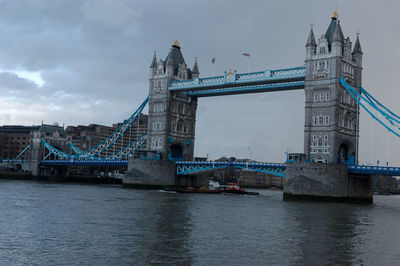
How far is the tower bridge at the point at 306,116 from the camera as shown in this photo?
68688mm

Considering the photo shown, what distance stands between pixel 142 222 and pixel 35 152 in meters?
103

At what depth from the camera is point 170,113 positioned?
95375mm

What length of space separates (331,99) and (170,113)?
34084mm

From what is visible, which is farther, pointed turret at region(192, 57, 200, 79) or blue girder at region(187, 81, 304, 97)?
pointed turret at region(192, 57, 200, 79)

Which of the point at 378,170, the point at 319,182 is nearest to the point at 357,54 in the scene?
the point at 378,170

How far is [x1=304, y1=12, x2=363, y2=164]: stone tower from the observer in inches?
2849

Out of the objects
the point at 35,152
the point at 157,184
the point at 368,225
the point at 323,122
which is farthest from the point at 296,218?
the point at 35,152

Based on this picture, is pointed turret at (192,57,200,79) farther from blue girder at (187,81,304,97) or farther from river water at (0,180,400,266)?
river water at (0,180,400,266)

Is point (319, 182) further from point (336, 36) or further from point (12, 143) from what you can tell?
point (12, 143)

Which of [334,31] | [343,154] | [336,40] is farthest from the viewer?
[343,154]

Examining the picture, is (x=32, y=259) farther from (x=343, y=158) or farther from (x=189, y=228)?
(x=343, y=158)

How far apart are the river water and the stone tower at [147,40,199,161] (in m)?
49.2

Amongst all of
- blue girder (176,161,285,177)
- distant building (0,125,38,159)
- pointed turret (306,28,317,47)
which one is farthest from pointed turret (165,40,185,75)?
distant building (0,125,38,159)

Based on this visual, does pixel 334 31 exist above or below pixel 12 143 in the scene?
above
